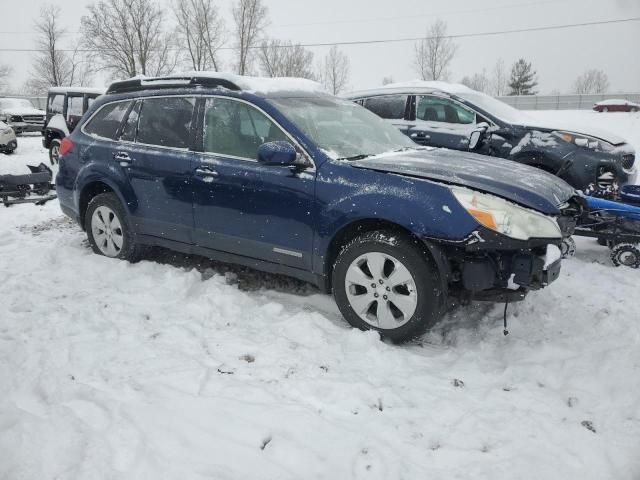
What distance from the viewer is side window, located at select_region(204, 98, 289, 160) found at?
3.92 metres

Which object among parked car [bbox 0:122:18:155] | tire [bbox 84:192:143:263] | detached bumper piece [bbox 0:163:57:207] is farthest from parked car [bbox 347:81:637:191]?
parked car [bbox 0:122:18:155]

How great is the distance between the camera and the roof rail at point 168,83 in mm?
4262

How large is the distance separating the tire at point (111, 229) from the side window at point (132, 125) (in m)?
0.60

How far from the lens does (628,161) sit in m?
6.14

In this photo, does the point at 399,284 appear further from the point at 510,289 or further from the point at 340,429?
the point at 340,429

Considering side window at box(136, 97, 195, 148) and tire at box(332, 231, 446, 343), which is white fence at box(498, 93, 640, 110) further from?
tire at box(332, 231, 446, 343)

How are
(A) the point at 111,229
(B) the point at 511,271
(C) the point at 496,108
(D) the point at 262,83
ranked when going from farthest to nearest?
(C) the point at 496,108 → (A) the point at 111,229 → (D) the point at 262,83 → (B) the point at 511,271

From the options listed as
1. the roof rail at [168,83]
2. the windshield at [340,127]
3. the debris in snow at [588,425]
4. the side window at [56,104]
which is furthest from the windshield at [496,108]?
the side window at [56,104]

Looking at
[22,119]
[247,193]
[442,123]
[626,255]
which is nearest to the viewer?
[247,193]

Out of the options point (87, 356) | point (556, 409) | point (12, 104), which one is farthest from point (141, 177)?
point (12, 104)

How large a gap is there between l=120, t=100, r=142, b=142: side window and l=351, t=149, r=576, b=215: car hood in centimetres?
246

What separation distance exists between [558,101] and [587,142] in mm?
41196

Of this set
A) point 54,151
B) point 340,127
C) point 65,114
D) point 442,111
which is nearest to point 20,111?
point 65,114

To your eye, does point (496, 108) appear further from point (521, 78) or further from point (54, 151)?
point (521, 78)
